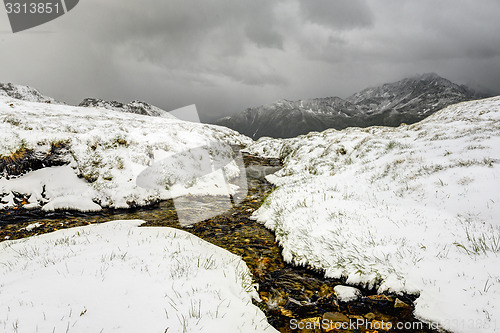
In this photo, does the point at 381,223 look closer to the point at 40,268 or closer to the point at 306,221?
the point at 306,221

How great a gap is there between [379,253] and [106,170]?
1341 cm

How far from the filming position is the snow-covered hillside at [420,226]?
3.95 metres

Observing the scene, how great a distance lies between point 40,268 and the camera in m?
4.70

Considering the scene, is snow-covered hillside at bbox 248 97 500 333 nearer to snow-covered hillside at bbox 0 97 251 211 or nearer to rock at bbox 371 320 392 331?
rock at bbox 371 320 392 331

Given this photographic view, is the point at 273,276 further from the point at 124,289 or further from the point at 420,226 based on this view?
the point at 420,226

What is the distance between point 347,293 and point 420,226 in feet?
8.81

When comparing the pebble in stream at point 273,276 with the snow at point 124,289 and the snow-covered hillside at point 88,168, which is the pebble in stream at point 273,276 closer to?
the snow at point 124,289

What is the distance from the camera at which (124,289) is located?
393 centimetres

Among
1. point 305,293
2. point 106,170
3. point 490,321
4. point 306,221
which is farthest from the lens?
point 106,170

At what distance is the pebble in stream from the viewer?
4191 mm

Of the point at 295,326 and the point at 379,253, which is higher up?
the point at 379,253

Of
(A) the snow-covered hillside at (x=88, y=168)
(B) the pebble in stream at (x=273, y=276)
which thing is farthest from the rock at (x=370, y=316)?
(A) the snow-covered hillside at (x=88, y=168)

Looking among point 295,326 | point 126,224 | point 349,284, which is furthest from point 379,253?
point 126,224

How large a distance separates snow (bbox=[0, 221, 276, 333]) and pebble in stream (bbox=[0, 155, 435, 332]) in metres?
0.67
